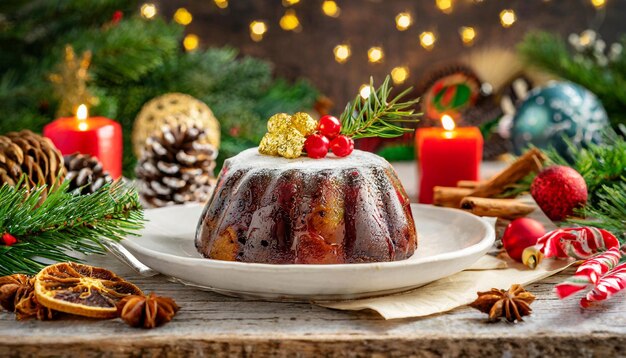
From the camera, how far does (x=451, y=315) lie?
1172mm

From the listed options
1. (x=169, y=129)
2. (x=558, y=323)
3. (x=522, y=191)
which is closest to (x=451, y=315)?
(x=558, y=323)

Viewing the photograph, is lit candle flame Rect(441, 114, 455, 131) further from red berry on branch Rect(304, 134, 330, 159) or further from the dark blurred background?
the dark blurred background

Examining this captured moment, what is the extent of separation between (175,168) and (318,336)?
1.15m

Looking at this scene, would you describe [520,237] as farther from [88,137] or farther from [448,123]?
[88,137]

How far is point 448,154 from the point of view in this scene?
2.10 m

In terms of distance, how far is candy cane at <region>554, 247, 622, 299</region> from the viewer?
119cm

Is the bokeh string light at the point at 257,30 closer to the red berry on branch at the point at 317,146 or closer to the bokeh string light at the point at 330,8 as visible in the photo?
the bokeh string light at the point at 330,8

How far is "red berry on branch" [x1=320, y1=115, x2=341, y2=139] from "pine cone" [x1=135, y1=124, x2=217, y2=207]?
0.83 meters

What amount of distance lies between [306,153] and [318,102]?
204 centimetres

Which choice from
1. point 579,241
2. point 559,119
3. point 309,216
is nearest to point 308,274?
point 309,216

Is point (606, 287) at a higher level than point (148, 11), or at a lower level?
lower

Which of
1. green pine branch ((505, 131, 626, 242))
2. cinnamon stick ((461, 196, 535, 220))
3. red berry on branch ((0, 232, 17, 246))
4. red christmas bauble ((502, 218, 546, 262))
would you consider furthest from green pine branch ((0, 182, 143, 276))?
green pine branch ((505, 131, 626, 242))

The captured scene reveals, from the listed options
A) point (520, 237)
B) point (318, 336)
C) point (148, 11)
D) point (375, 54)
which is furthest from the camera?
point (375, 54)

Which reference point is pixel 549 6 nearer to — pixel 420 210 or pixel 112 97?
pixel 112 97
